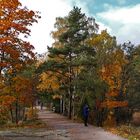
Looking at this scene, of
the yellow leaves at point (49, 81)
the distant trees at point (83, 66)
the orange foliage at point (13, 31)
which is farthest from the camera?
the yellow leaves at point (49, 81)

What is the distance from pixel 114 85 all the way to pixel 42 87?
9239mm

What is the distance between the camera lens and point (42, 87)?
190 ft

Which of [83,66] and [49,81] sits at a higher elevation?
[83,66]

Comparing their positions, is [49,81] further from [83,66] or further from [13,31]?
[13,31]

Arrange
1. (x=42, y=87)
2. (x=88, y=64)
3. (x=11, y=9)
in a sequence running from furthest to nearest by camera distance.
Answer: (x=42, y=87) → (x=88, y=64) → (x=11, y=9)

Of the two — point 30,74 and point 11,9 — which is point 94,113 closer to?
point 30,74

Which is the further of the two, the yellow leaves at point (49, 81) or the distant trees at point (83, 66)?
the yellow leaves at point (49, 81)

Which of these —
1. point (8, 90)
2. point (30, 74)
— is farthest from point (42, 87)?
point (8, 90)

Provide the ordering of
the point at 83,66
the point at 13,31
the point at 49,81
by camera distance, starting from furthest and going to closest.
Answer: the point at 49,81, the point at 83,66, the point at 13,31

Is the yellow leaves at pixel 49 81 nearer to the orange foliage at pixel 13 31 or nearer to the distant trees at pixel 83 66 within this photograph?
the distant trees at pixel 83 66

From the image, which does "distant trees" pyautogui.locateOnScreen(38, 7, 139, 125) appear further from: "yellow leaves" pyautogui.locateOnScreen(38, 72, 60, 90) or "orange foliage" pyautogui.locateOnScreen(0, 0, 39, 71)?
"orange foliage" pyautogui.locateOnScreen(0, 0, 39, 71)

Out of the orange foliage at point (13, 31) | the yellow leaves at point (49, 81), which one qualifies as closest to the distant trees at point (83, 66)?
the yellow leaves at point (49, 81)

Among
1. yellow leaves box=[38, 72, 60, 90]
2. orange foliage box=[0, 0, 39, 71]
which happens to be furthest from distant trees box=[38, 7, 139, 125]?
orange foliage box=[0, 0, 39, 71]

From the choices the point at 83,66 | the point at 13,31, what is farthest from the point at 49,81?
the point at 13,31
